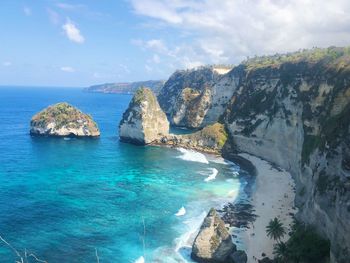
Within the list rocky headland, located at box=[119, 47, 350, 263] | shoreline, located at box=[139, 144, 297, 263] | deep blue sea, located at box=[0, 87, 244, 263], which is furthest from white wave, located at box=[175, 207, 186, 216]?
rocky headland, located at box=[119, 47, 350, 263]

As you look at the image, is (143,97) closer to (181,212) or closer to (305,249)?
(181,212)

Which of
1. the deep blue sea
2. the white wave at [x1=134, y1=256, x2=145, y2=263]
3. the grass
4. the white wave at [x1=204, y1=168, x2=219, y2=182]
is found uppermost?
the grass

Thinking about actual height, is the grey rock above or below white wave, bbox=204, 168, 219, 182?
below

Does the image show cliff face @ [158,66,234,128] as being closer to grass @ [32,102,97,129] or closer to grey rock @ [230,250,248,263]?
grass @ [32,102,97,129]

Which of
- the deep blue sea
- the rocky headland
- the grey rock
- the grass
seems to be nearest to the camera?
the rocky headland

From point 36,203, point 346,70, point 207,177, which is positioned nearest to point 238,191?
point 207,177

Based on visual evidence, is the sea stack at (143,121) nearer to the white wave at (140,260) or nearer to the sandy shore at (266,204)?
the sandy shore at (266,204)

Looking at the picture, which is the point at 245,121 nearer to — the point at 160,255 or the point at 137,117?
the point at 137,117

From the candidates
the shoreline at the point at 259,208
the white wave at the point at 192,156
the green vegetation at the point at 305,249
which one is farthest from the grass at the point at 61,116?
the green vegetation at the point at 305,249
